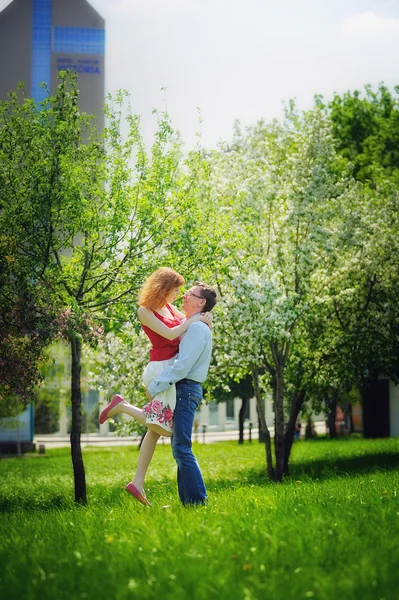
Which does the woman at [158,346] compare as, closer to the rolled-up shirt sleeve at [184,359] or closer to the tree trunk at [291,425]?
the rolled-up shirt sleeve at [184,359]

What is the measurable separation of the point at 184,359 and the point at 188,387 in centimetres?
34

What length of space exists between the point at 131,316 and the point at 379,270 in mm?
7873

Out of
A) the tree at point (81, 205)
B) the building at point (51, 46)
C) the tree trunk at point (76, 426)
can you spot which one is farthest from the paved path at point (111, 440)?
the building at point (51, 46)

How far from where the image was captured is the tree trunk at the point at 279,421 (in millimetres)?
18219

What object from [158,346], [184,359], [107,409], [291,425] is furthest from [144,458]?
[291,425]

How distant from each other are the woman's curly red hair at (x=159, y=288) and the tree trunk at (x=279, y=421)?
11247mm

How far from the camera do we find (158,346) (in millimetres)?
7387

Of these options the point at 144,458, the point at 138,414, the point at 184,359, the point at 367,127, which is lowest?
the point at 144,458

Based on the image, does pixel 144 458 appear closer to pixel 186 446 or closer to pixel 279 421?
pixel 186 446

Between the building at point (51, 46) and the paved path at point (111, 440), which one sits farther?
the building at point (51, 46)

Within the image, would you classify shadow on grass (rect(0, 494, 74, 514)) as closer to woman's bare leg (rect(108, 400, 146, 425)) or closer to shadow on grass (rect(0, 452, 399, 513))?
shadow on grass (rect(0, 452, 399, 513))

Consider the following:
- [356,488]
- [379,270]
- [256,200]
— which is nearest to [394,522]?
[356,488]

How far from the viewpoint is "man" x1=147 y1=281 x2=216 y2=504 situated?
689 centimetres

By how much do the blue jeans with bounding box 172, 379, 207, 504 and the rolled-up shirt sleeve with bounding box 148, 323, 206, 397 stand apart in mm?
197
